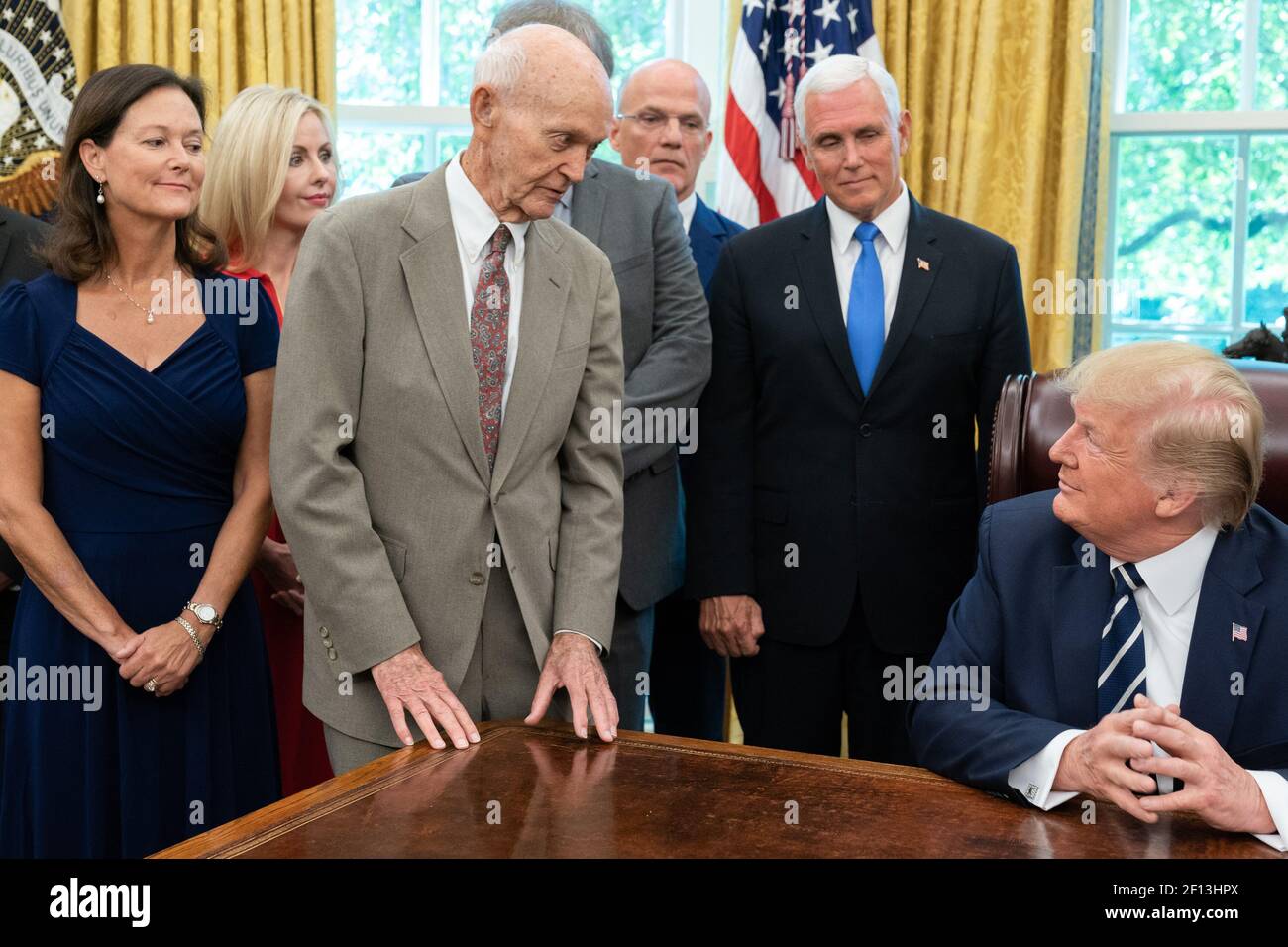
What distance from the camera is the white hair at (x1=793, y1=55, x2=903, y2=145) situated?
312 centimetres

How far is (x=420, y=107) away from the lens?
5.54 meters

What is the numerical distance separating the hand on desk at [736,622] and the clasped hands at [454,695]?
88 centimetres

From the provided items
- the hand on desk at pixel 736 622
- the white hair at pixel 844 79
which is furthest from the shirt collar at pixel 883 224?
the hand on desk at pixel 736 622

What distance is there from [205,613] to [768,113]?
3218 millimetres

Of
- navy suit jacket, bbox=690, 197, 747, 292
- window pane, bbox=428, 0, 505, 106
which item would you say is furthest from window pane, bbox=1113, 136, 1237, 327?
window pane, bbox=428, 0, 505, 106

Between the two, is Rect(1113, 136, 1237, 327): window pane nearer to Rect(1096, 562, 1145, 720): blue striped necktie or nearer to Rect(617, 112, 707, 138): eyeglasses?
Rect(617, 112, 707, 138): eyeglasses

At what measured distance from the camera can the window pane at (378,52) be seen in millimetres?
5535

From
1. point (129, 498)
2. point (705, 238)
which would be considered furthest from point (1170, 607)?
point (705, 238)

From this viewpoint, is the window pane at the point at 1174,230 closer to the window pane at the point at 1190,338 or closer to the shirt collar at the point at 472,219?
the window pane at the point at 1190,338

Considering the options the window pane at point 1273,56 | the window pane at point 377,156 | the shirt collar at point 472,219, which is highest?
the window pane at point 1273,56

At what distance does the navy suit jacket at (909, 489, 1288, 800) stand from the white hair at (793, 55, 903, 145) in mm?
1286
